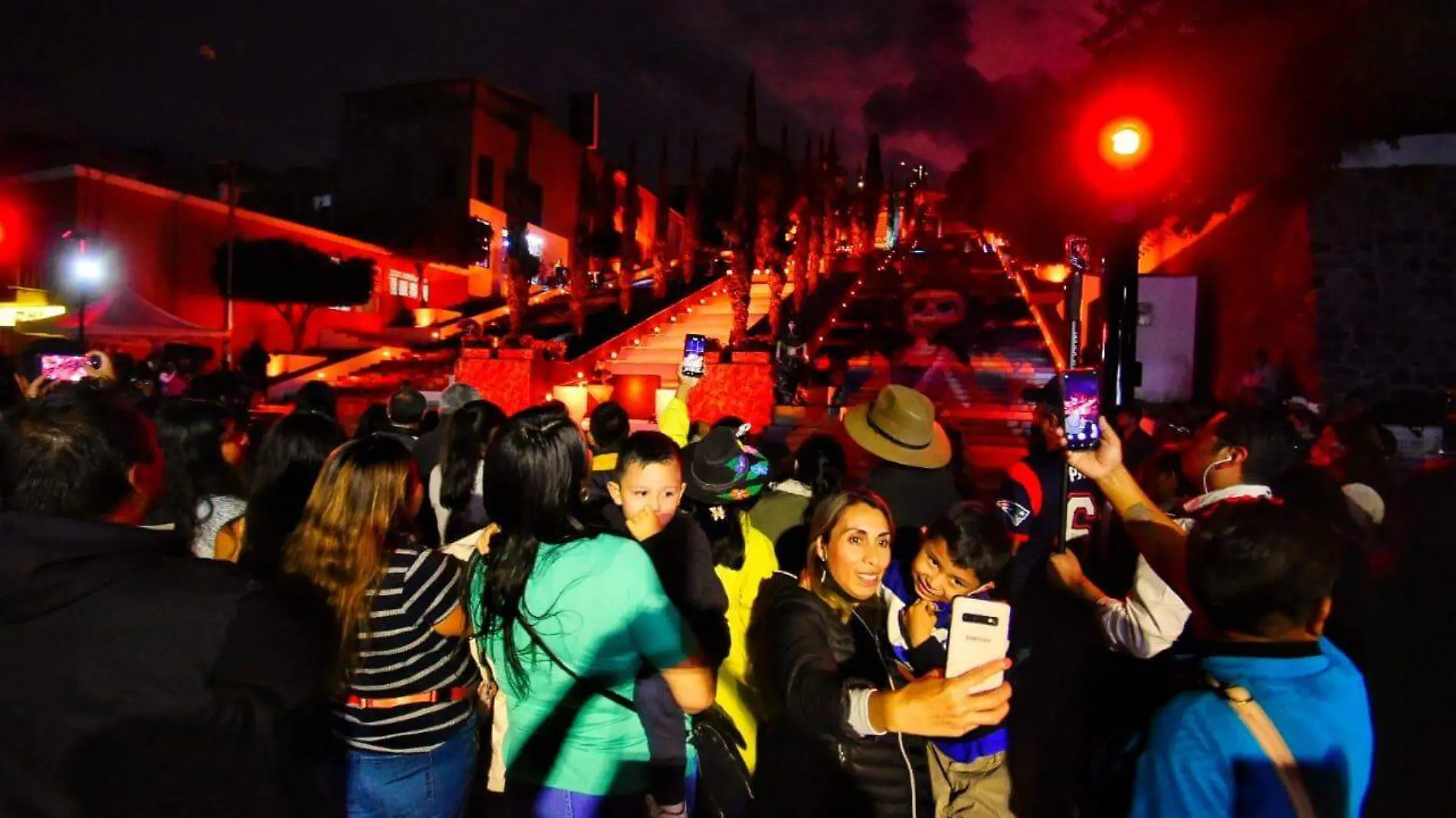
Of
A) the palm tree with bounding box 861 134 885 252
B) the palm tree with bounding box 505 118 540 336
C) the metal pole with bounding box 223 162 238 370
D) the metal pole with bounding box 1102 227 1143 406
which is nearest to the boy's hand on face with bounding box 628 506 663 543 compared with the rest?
the metal pole with bounding box 1102 227 1143 406

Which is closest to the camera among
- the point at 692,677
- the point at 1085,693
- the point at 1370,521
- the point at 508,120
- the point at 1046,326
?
the point at 692,677

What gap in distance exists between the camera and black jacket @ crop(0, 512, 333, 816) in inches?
72.6

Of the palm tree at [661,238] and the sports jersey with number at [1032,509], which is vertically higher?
the palm tree at [661,238]

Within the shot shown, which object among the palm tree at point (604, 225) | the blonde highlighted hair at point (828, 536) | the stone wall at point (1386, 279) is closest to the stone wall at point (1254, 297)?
the stone wall at point (1386, 279)

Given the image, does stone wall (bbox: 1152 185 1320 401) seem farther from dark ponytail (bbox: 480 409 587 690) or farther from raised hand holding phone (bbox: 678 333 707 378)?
dark ponytail (bbox: 480 409 587 690)

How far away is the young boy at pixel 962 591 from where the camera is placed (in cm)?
313

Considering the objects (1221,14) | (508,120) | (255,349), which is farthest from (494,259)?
(1221,14)

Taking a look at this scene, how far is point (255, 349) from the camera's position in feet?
72.0

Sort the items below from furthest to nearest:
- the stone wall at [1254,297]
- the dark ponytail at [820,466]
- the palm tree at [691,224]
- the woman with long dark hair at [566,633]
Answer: the palm tree at [691,224], the stone wall at [1254,297], the dark ponytail at [820,466], the woman with long dark hair at [566,633]

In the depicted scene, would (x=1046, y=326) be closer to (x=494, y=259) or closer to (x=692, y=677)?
(x=692, y=677)

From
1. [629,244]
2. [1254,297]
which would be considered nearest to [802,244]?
[629,244]

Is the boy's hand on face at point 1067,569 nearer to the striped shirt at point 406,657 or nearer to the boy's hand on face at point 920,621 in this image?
the boy's hand on face at point 920,621

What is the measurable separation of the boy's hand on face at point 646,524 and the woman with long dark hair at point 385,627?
0.68 metres

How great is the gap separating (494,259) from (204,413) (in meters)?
A: 38.6
